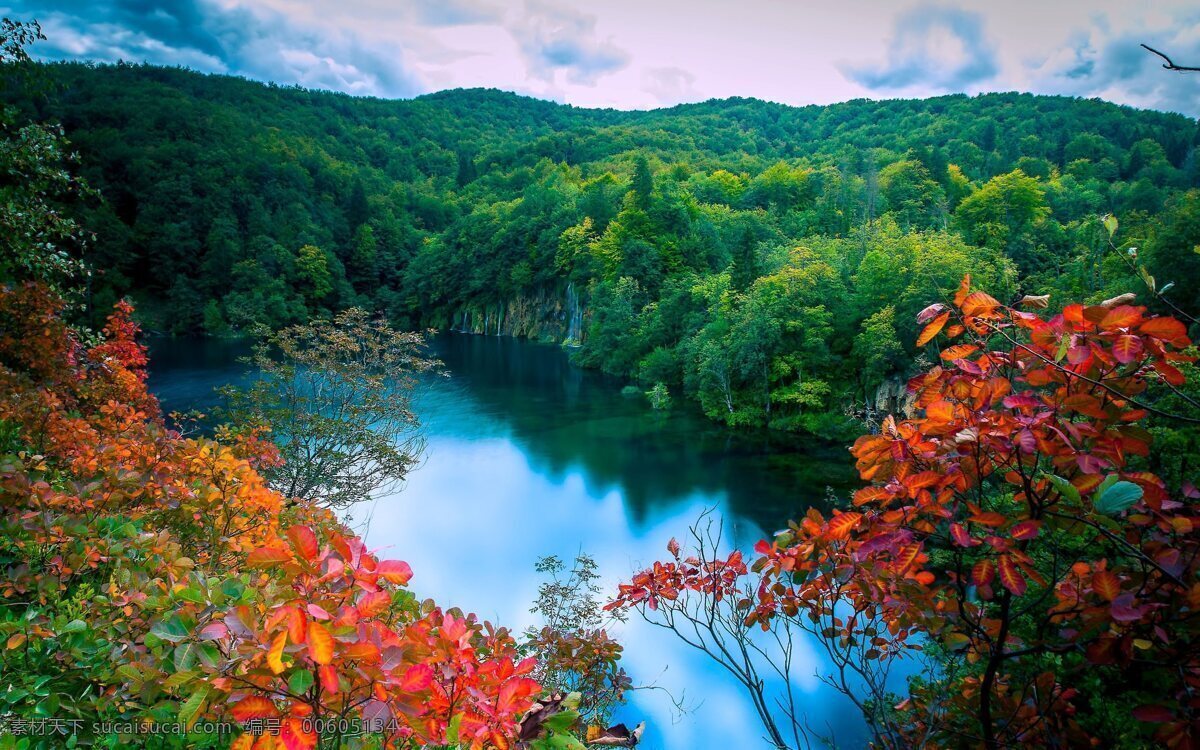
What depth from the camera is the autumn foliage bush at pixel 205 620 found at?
4.22ft

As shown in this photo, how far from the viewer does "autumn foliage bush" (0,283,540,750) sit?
1286 mm

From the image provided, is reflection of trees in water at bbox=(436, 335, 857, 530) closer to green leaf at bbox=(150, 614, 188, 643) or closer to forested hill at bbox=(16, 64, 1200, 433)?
forested hill at bbox=(16, 64, 1200, 433)

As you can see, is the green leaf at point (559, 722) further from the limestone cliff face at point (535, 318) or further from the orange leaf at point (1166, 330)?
the limestone cliff face at point (535, 318)

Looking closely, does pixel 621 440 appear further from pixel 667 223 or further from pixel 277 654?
pixel 667 223

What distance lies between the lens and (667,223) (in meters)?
39.4

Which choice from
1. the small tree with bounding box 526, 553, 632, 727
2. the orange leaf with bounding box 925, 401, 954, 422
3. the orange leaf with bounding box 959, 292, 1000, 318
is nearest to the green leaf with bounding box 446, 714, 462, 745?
the orange leaf with bounding box 925, 401, 954, 422

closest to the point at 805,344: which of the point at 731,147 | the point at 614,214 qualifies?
the point at 614,214

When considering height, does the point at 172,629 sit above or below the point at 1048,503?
below

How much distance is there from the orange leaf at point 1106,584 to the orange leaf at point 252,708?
200 cm

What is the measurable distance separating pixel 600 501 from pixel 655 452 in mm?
4235

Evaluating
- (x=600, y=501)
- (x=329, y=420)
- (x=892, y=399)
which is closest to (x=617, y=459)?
(x=600, y=501)

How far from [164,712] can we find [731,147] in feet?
285

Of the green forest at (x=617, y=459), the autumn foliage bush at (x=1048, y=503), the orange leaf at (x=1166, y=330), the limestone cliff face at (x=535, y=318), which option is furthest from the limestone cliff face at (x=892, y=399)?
the limestone cliff face at (x=535, y=318)

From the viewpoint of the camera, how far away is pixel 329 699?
140 cm
